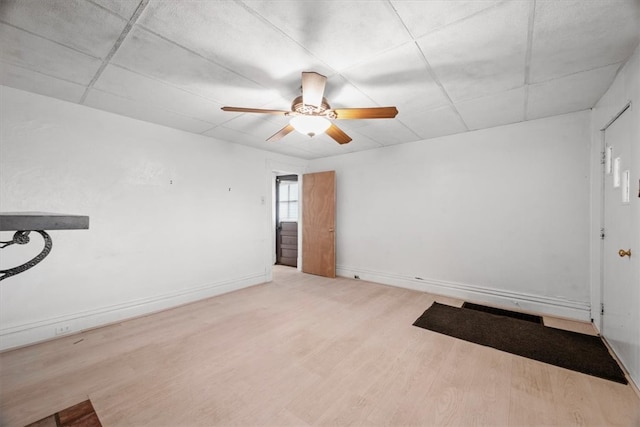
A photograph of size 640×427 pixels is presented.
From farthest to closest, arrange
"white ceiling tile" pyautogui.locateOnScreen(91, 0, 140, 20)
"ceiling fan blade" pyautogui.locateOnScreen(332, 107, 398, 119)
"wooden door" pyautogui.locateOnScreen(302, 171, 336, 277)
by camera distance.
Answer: "wooden door" pyautogui.locateOnScreen(302, 171, 336, 277), "ceiling fan blade" pyautogui.locateOnScreen(332, 107, 398, 119), "white ceiling tile" pyautogui.locateOnScreen(91, 0, 140, 20)

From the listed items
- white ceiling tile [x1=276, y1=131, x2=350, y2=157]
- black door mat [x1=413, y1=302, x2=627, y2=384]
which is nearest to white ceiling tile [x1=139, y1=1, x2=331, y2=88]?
white ceiling tile [x1=276, y1=131, x2=350, y2=157]

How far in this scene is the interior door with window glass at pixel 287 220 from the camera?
6207mm

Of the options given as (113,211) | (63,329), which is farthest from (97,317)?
(113,211)

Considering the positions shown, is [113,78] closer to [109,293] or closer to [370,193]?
[109,293]

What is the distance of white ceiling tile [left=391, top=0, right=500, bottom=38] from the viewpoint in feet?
4.79

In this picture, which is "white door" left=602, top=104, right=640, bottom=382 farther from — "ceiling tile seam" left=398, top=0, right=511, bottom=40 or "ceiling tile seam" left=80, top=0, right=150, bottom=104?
"ceiling tile seam" left=80, top=0, right=150, bottom=104

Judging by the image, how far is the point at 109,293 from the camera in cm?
299

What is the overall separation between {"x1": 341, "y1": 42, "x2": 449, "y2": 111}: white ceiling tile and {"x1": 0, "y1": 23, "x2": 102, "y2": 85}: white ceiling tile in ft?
6.96

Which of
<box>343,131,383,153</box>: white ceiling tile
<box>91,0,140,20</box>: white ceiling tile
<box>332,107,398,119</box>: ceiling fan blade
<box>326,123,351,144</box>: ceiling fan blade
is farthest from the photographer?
<box>343,131,383,153</box>: white ceiling tile

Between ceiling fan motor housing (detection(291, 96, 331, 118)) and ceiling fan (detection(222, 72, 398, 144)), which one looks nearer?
ceiling fan (detection(222, 72, 398, 144))

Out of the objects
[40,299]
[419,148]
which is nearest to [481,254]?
[419,148]

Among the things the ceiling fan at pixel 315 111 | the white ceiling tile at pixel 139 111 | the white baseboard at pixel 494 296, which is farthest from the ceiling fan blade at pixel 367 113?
the white baseboard at pixel 494 296

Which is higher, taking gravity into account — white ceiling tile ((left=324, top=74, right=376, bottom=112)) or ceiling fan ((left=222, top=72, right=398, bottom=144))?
white ceiling tile ((left=324, top=74, right=376, bottom=112))

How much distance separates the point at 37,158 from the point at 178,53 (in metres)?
2.00
